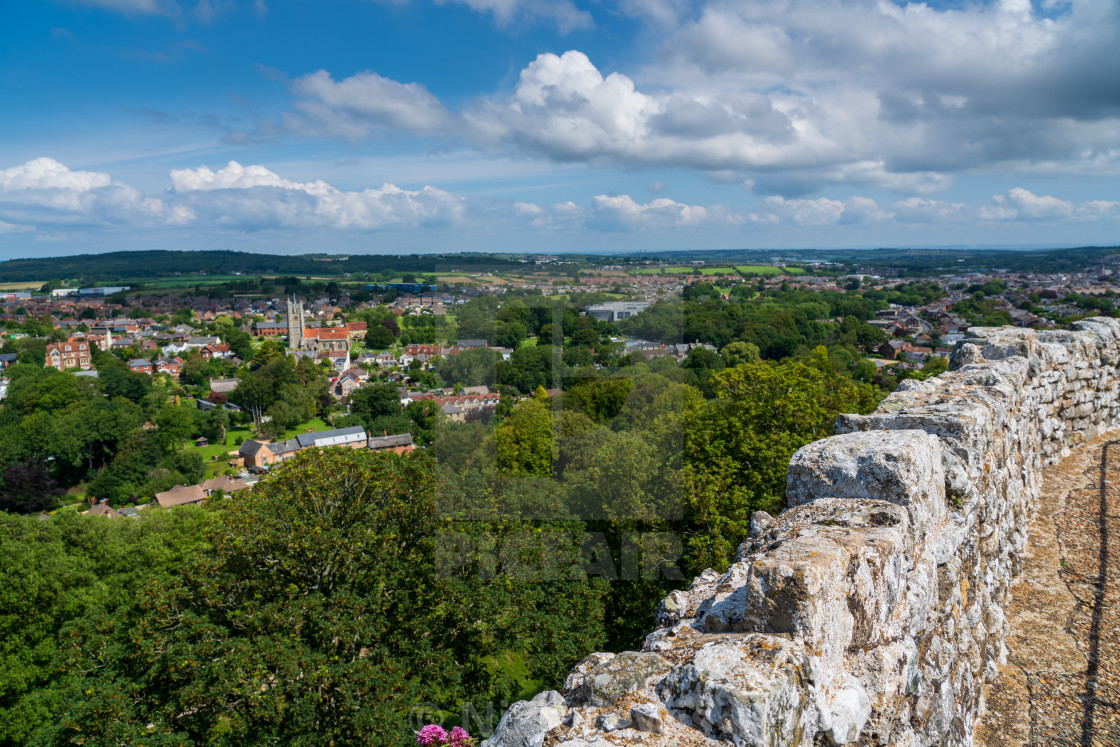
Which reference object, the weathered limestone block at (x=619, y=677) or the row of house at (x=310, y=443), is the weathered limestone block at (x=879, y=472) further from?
the row of house at (x=310, y=443)

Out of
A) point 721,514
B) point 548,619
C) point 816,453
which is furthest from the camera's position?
point 721,514

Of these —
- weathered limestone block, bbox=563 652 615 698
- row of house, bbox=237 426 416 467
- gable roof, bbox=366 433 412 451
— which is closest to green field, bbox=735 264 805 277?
gable roof, bbox=366 433 412 451

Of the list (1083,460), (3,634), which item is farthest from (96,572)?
(1083,460)

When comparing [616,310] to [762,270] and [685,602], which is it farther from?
[762,270]

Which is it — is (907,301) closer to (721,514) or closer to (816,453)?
(721,514)

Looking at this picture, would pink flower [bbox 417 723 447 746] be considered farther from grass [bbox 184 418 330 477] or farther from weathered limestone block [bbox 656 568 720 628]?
grass [bbox 184 418 330 477]
